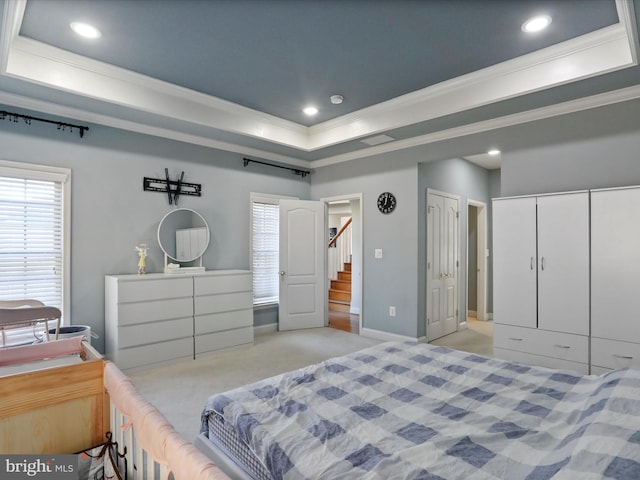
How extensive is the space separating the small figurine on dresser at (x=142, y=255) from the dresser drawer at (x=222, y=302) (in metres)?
0.65

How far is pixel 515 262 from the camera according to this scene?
334 centimetres

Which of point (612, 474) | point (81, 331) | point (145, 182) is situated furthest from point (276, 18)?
point (81, 331)

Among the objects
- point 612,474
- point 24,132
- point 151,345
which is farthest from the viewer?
point 151,345

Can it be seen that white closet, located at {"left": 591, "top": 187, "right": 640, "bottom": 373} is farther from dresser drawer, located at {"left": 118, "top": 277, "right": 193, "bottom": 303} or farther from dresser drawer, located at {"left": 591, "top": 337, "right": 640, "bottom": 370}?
dresser drawer, located at {"left": 118, "top": 277, "right": 193, "bottom": 303}

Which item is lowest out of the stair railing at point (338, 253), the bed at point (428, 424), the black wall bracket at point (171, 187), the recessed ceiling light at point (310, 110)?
the bed at point (428, 424)

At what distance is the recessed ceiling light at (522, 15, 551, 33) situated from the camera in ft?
8.04

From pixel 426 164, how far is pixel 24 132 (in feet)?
14.2

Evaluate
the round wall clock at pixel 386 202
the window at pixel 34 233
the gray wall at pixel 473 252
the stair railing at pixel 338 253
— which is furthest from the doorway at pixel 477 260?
the window at pixel 34 233

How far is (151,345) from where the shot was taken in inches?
144

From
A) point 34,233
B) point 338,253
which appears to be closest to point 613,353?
point 34,233

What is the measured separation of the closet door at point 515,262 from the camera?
10.6 feet

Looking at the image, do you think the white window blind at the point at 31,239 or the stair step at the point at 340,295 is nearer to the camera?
the white window blind at the point at 31,239

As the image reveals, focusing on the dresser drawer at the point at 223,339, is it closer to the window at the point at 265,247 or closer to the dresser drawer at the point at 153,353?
the dresser drawer at the point at 153,353

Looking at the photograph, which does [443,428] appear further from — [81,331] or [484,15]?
[81,331]
